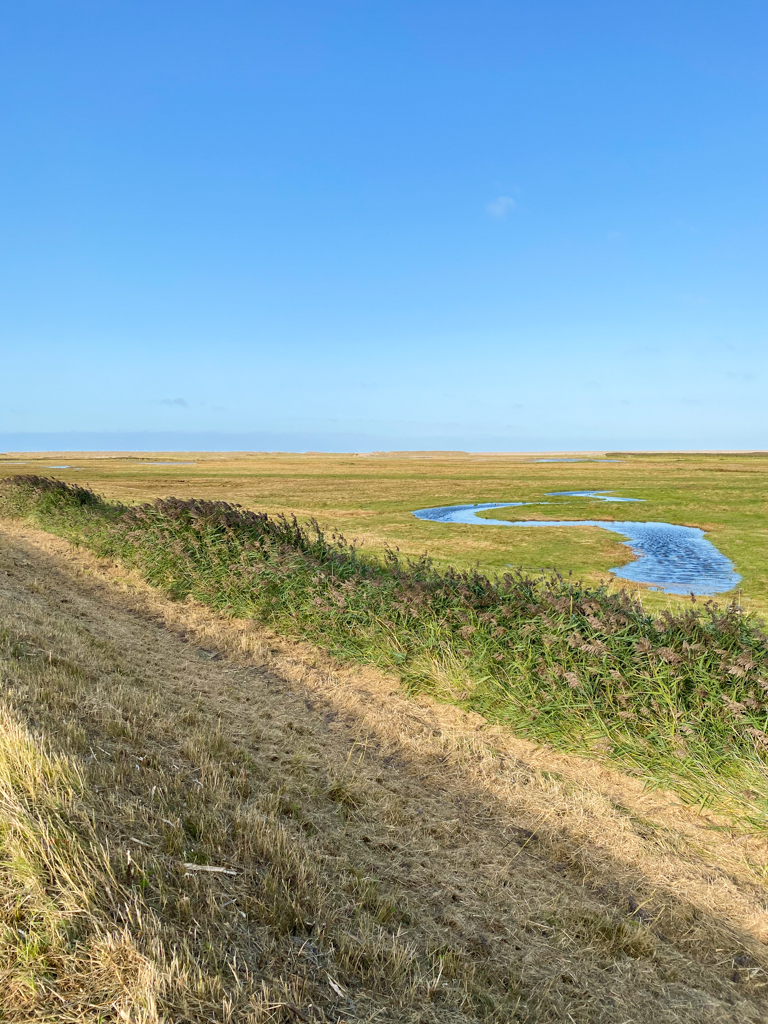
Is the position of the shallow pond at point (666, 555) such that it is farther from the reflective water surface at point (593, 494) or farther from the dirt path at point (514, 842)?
the reflective water surface at point (593, 494)

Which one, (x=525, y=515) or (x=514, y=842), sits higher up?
(x=525, y=515)

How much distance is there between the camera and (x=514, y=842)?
4906 mm

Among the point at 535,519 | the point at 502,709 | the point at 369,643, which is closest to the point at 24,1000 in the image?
the point at 502,709

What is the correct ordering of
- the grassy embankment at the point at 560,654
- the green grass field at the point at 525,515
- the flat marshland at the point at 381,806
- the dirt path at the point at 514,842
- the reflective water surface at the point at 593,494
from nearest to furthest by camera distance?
the flat marshland at the point at 381,806
the dirt path at the point at 514,842
the grassy embankment at the point at 560,654
the green grass field at the point at 525,515
the reflective water surface at the point at 593,494

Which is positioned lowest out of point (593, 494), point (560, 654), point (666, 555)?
point (666, 555)

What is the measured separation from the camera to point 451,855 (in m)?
4.49

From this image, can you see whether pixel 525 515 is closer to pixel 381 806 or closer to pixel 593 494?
pixel 593 494

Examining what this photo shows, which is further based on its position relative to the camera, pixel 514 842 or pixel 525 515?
pixel 525 515

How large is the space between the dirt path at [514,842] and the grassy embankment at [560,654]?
36 cm

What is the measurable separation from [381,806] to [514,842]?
1.21 m

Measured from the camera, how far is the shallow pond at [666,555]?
16.0 m

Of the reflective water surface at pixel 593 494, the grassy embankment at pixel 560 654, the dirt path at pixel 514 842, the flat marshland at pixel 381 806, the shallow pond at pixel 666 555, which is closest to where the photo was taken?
the flat marshland at pixel 381 806

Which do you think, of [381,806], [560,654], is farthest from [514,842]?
[560,654]

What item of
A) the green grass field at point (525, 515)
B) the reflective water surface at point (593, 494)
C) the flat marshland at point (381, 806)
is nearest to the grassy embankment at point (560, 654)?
the flat marshland at point (381, 806)
